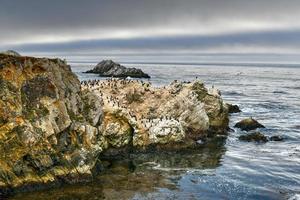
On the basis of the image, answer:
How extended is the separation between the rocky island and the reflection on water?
1122 mm

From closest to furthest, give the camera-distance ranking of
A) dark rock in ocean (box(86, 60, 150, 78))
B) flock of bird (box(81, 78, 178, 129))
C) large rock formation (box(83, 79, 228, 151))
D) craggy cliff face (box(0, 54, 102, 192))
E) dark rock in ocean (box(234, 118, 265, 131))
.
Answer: craggy cliff face (box(0, 54, 102, 192))
large rock formation (box(83, 79, 228, 151))
flock of bird (box(81, 78, 178, 129))
dark rock in ocean (box(234, 118, 265, 131))
dark rock in ocean (box(86, 60, 150, 78))

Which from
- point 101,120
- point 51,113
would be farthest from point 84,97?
point 51,113

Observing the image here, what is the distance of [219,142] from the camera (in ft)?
163

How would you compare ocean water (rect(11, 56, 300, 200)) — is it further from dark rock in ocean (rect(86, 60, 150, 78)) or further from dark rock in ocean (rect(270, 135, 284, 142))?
dark rock in ocean (rect(86, 60, 150, 78))

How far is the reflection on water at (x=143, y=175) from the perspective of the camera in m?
30.0

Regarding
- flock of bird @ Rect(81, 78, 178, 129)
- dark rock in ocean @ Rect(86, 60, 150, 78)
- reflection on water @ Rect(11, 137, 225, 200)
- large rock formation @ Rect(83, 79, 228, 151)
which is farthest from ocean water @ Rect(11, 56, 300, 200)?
dark rock in ocean @ Rect(86, 60, 150, 78)

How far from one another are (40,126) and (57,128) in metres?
1.46

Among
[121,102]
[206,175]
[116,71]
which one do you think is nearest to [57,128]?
[206,175]

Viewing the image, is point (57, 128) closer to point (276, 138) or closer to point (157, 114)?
point (157, 114)

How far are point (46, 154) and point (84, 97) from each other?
27.7ft

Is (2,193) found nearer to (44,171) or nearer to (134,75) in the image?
(44,171)

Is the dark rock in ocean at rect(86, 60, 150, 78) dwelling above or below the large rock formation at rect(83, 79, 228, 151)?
below

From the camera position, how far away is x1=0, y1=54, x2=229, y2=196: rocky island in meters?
29.9

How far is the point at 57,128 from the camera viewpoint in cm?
3238
